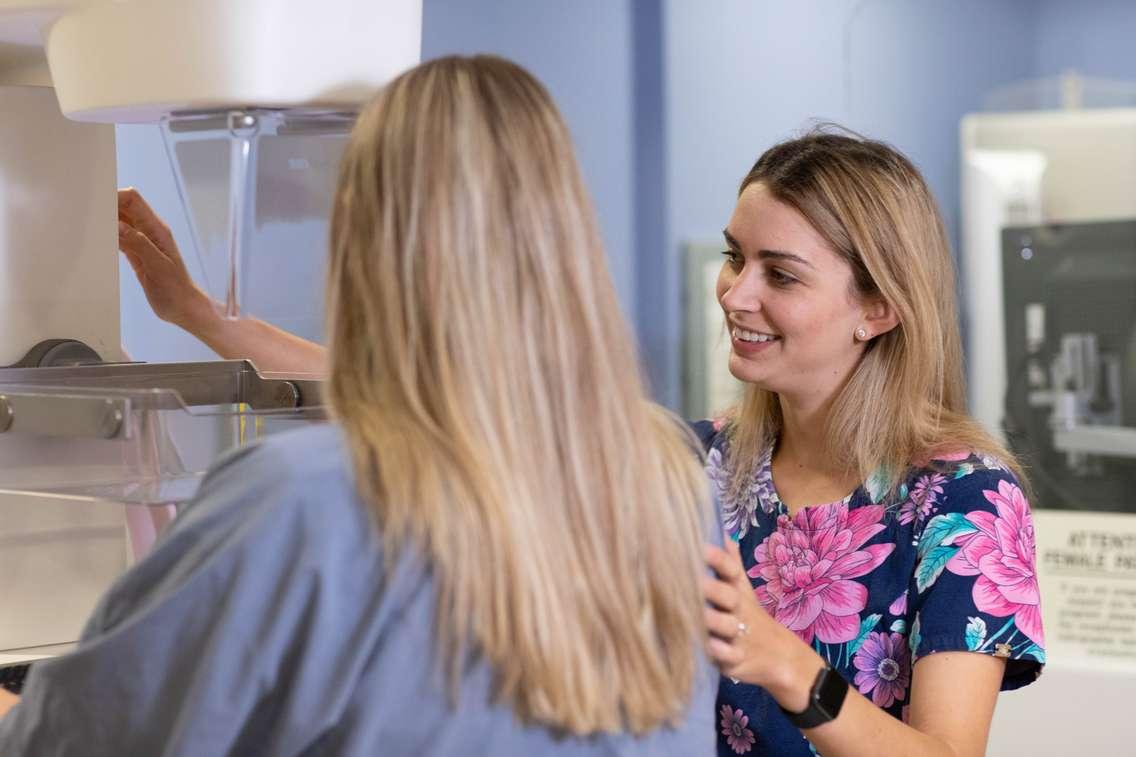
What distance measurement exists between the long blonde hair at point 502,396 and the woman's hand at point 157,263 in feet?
1.93

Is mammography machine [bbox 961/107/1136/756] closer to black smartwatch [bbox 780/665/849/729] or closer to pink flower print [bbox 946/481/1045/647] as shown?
pink flower print [bbox 946/481/1045/647]

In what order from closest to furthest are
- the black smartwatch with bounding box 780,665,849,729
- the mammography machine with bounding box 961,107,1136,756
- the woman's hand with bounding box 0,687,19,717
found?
the woman's hand with bounding box 0,687,19,717
the black smartwatch with bounding box 780,665,849,729
the mammography machine with bounding box 961,107,1136,756

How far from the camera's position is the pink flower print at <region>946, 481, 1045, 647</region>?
1168 millimetres

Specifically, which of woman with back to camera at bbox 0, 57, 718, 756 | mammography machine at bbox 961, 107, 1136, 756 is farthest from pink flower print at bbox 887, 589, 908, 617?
mammography machine at bbox 961, 107, 1136, 756

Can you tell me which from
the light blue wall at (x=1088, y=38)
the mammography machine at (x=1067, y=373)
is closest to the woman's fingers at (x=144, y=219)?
the mammography machine at (x=1067, y=373)

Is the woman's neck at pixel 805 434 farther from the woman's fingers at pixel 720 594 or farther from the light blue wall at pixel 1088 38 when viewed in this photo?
the light blue wall at pixel 1088 38

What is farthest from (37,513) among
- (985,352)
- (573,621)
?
(985,352)

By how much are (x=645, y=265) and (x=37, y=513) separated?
6.92ft

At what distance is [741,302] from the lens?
136 centimetres

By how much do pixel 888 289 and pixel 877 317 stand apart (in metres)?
0.05

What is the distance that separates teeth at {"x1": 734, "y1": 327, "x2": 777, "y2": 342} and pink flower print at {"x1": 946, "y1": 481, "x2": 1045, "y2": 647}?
0.28 meters

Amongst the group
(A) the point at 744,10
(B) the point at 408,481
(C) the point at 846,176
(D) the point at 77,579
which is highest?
(A) the point at 744,10

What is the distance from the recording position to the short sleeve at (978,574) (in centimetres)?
116

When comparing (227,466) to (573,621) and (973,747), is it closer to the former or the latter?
(573,621)
